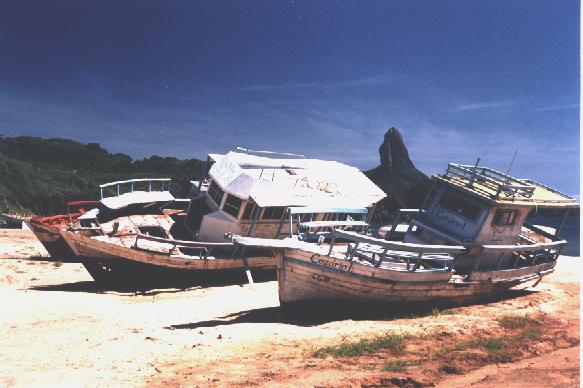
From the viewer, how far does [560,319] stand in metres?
14.1

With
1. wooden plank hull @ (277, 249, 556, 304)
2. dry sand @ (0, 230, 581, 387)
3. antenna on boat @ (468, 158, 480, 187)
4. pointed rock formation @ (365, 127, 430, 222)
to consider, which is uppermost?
pointed rock formation @ (365, 127, 430, 222)

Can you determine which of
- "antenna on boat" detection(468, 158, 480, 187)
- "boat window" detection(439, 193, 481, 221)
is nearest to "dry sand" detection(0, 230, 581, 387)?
"boat window" detection(439, 193, 481, 221)

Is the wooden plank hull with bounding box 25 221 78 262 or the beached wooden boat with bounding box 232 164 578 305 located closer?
the beached wooden boat with bounding box 232 164 578 305

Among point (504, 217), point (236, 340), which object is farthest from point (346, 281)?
point (504, 217)

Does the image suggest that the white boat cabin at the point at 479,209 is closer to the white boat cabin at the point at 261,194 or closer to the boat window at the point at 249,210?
the white boat cabin at the point at 261,194

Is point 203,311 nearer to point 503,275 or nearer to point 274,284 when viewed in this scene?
point 274,284

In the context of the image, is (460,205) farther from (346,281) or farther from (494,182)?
(346,281)

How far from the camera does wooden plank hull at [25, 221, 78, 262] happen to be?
64.3 ft

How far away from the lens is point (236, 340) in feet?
35.8

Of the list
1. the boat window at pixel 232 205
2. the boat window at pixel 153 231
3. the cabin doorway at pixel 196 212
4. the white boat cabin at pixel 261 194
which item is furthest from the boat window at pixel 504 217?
the boat window at pixel 153 231

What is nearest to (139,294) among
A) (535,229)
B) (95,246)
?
(95,246)

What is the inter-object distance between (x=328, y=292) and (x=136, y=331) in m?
5.48

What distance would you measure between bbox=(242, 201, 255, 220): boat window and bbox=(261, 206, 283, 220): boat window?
492 millimetres

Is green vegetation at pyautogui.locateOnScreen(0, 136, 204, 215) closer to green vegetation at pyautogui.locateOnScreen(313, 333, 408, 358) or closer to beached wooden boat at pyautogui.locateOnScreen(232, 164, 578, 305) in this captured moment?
beached wooden boat at pyautogui.locateOnScreen(232, 164, 578, 305)
